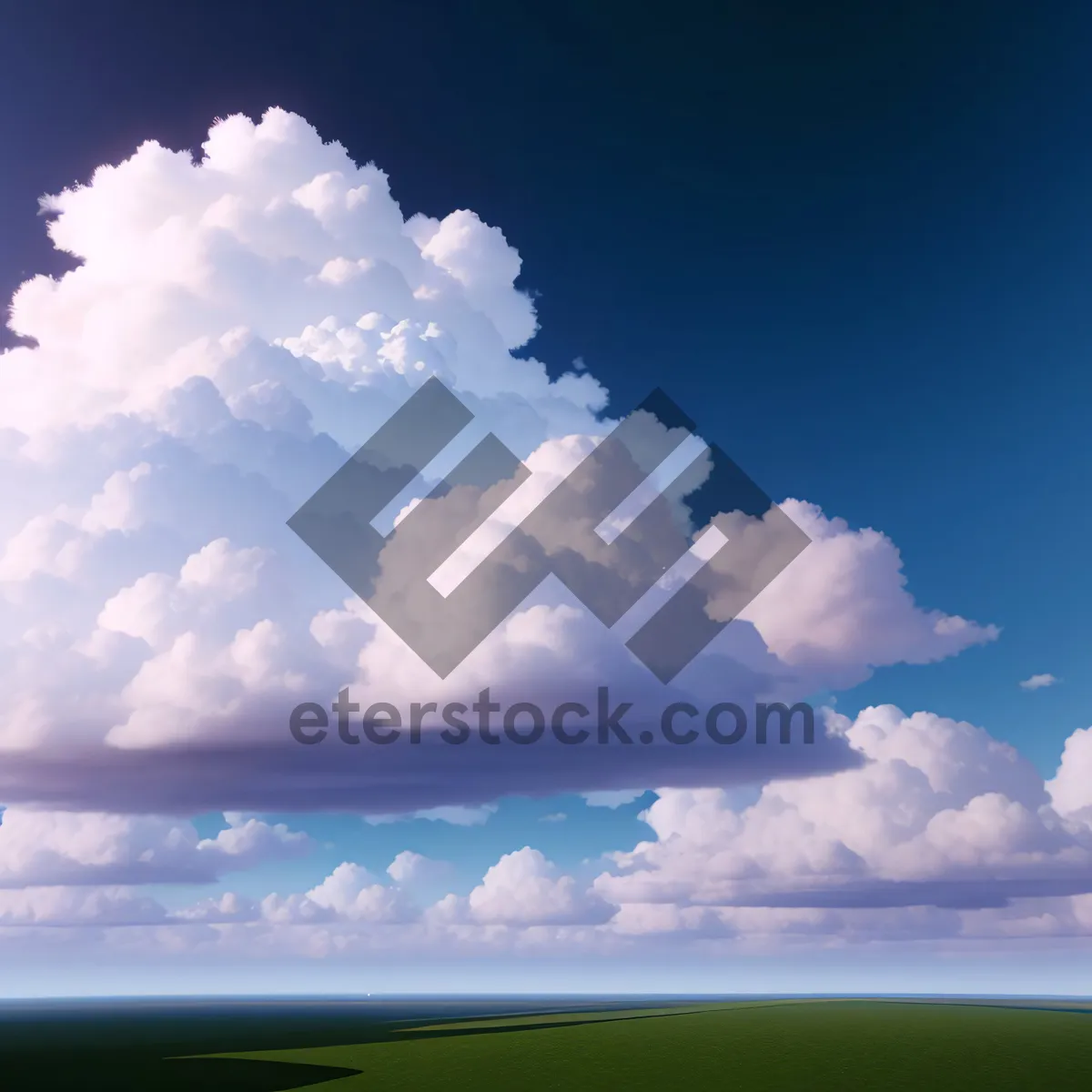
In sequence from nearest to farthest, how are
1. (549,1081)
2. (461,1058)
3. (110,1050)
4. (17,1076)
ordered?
1. (549,1081)
2. (461,1058)
3. (17,1076)
4. (110,1050)

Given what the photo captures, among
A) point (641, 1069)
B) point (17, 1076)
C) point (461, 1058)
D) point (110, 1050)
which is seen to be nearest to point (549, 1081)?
point (641, 1069)

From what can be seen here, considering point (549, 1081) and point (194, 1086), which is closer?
point (549, 1081)

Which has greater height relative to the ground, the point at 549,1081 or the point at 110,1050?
the point at 549,1081

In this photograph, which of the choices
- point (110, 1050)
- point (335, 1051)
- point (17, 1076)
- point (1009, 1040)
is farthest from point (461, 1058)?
point (110, 1050)

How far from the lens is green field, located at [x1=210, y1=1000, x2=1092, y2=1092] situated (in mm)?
89000

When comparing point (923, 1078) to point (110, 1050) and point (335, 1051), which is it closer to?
point (335, 1051)

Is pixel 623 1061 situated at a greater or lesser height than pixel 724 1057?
greater

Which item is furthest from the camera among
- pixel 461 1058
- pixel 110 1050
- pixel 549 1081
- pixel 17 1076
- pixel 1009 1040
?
pixel 110 1050

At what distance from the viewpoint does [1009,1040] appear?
453ft

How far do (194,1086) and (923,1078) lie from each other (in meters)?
70.8

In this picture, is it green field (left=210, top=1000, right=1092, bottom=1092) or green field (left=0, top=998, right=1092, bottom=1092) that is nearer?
green field (left=210, top=1000, right=1092, bottom=1092)

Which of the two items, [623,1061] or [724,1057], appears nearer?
[623,1061]

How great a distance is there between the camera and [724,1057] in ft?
358

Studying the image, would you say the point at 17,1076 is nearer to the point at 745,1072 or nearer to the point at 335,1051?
the point at 335,1051
